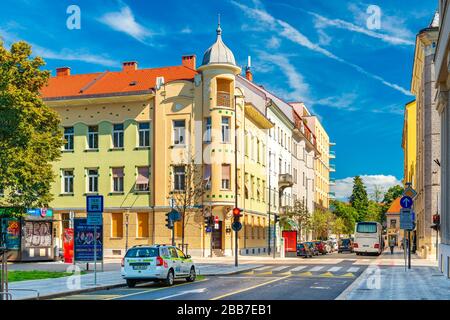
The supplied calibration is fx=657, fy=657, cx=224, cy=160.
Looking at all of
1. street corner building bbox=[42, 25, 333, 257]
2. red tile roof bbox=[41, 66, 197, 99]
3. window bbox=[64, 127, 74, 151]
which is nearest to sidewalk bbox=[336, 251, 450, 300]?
street corner building bbox=[42, 25, 333, 257]

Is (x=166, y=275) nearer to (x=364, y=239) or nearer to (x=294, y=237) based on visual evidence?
(x=294, y=237)

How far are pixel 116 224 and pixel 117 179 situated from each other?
4.17m

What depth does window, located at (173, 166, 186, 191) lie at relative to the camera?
58.9 m

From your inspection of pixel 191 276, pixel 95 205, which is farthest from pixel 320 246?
pixel 95 205

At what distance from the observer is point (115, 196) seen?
6075 centimetres

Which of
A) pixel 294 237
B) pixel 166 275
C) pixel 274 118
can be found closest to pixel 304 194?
pixel 274 118

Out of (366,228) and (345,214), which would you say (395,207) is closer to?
(345,214)

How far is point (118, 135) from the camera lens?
60656 mm

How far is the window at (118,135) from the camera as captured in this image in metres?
60.4

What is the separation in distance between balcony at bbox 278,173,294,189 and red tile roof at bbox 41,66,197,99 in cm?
2225

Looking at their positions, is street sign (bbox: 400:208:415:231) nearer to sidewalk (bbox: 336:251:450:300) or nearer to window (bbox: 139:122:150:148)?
sidewalk (bbox: 336:251:450:300)
